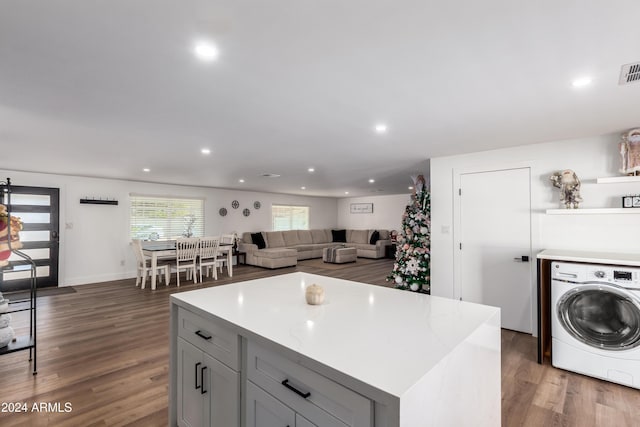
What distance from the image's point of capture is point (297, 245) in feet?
32.0

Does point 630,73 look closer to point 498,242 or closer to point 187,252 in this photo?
point 498,242

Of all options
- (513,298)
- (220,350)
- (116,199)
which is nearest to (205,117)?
(220,350)

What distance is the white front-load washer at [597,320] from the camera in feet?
7.79

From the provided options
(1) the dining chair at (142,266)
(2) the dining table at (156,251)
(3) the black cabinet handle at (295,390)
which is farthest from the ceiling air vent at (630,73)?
(1) the dining chair at (142,266)

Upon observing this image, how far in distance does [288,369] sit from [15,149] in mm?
4780

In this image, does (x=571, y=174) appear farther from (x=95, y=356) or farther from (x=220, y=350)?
(x=95, y=356)

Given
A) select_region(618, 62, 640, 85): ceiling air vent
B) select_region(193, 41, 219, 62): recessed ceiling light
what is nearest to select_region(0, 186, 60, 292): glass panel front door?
select_region(193, 41, 219, 62): recessed ceiling light

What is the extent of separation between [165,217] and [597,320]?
783 cm

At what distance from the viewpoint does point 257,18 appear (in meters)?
1.31

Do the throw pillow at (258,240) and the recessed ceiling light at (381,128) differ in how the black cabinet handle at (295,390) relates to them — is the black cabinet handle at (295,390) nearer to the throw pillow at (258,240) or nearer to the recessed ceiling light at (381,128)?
the recessed ceiling light at (381,128)

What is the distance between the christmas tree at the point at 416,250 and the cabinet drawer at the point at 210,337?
3565mm

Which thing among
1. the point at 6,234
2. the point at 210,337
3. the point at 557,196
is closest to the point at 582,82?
the point at 557,196

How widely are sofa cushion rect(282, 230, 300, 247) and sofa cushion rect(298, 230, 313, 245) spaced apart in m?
0.15

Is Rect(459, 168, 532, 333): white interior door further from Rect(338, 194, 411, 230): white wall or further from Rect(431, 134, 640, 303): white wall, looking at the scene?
Rect(338, 194, 411, 230): white wall
